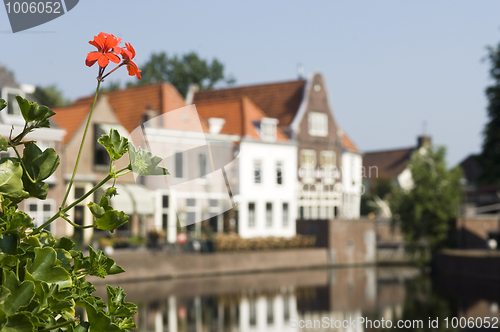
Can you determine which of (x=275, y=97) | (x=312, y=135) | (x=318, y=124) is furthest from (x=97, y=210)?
(x=275, y=97)

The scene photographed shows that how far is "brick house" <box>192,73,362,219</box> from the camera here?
37875mm

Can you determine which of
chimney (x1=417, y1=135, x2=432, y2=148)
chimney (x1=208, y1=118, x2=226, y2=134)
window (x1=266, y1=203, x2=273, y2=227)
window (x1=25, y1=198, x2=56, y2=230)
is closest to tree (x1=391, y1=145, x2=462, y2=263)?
window (x1=266, y1=203, x2=273, y2=227)

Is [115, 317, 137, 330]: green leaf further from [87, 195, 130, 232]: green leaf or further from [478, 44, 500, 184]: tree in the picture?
[478, 44, 500, 184]: tree

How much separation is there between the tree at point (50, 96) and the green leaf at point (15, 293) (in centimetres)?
5746

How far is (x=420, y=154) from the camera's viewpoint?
3284 cm

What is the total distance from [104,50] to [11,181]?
1.17 feet

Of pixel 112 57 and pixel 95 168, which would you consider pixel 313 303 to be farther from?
pixel 112 57

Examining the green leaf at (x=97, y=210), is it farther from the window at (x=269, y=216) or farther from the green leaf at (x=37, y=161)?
the window at (x=269, y=216)

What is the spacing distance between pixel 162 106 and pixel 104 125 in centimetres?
451

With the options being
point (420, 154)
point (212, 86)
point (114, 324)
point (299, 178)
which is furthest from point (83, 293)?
point (212, 86)

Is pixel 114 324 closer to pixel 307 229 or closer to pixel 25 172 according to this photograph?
pixel 25 172

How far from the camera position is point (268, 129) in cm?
3603

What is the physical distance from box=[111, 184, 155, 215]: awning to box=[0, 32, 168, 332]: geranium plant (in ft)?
85.4

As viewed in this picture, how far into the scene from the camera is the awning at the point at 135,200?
28156mm
